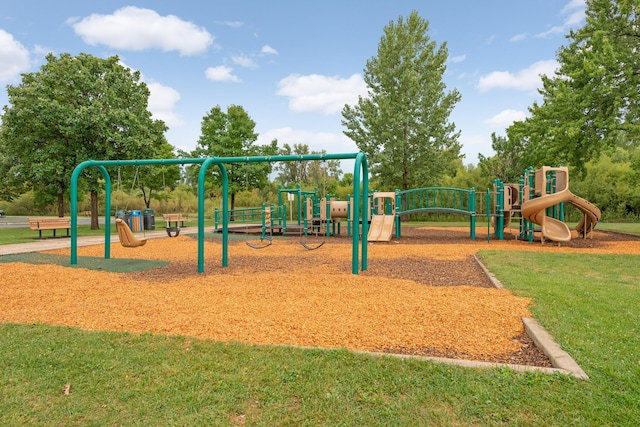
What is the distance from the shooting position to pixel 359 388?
9.29 ft

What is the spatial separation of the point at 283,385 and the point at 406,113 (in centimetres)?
2468

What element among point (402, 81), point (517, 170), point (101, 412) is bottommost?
point (101, 412)

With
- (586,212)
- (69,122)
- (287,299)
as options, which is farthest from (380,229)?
(69,122)

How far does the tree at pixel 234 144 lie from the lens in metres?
29.3

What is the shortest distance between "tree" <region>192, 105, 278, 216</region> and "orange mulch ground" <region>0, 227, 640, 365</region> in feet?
69.3

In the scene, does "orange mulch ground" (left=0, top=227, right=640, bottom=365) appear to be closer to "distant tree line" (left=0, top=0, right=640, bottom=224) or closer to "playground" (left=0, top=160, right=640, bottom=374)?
"playground" (left=0, top=160, right=640, bottom=374)

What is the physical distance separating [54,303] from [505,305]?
241 inches

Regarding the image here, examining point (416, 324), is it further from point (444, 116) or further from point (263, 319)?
point (444, 116)

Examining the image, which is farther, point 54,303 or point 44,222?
point 44,222

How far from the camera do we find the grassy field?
251cm

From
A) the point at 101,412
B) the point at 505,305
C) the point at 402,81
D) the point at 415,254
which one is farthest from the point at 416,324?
the point at 402,81

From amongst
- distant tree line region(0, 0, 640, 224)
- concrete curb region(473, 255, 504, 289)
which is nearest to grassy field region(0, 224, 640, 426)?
concrete curb region(473, 255, 504, 289)

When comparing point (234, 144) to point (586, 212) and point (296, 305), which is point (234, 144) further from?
point (296, 305)

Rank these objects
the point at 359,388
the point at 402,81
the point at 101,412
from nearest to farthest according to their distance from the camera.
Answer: the point at 101,412, the point at 359,388, the point at 402,81
